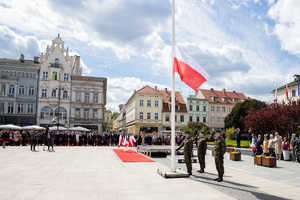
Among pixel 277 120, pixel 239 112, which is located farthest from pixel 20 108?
pixel 239 112

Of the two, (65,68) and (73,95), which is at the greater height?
(65,68)

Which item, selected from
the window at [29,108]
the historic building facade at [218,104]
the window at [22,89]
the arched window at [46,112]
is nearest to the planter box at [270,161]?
the arched window at [46,112]

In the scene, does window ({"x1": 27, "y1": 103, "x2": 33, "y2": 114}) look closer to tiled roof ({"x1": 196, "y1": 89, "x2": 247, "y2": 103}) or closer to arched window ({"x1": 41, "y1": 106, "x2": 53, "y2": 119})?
arched window ({"x1": 41, "y1": 106, "x2": 53, "y2": 119})

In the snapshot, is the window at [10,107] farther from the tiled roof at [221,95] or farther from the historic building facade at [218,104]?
the tiled roof at [221,95]

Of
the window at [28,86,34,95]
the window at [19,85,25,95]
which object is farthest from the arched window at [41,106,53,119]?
the window at [19,85,25,95]

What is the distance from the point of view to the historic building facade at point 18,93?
153 ft

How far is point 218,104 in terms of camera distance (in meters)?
67.4

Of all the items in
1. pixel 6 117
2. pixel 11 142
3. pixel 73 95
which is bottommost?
pixel 11 142

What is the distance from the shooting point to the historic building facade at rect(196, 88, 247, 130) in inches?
2625

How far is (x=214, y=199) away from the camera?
21.2 feet

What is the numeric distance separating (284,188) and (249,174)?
2934 mm

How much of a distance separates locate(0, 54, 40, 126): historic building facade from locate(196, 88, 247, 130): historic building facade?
42799 mm

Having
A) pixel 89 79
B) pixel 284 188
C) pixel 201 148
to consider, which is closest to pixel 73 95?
pixel 89 79

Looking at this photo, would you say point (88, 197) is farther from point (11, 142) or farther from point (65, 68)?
point (65, 68)
